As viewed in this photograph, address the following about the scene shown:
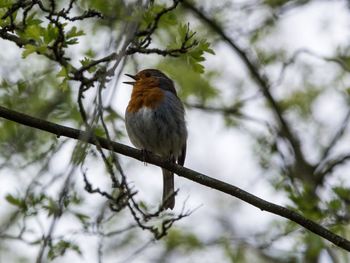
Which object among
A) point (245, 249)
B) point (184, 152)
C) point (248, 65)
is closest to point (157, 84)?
point (184, 152)

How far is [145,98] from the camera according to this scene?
6.89m

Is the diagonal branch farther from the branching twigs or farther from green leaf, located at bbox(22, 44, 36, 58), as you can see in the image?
green leaf, located at bbox(22, 44, 36, 58)

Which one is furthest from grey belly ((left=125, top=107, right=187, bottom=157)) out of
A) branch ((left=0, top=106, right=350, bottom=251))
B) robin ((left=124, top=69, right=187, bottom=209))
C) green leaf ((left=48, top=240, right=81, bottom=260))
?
branch ((left=0, top=106, right=350, bottom=251))

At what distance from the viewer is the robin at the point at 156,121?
6.77 meters

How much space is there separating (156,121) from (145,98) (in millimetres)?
281

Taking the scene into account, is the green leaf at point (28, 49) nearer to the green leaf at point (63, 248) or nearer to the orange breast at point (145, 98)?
the green leaf at point (63, 248)

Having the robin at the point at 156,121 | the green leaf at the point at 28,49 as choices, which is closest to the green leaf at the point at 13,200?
the robin at the point at 156,121

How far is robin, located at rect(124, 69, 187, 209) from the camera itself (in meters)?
6.77

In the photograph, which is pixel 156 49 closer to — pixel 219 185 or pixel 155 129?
pixel 219 185

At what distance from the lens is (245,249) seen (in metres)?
9.77

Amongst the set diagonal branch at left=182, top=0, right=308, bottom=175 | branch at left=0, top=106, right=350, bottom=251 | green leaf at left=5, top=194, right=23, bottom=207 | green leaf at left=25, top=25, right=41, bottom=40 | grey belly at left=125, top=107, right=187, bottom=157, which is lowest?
branch at left=0, top=106, right=350, bottom=251

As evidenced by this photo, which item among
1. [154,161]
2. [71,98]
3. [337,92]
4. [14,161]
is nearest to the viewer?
→ [154,161]

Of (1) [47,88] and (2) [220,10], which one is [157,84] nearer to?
(1) [47,88]

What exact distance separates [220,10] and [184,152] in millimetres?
2879
